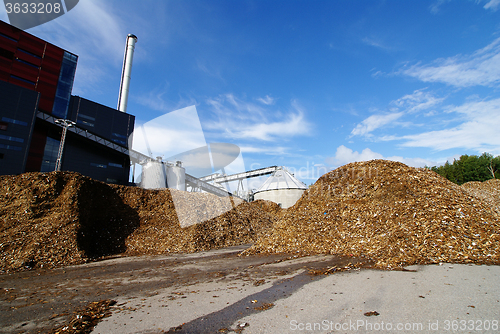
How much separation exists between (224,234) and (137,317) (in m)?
10.4

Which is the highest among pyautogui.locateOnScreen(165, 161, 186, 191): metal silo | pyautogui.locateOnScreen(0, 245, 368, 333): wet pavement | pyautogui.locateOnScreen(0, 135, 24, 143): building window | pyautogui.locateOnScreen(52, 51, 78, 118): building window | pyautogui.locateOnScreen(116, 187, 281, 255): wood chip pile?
pyautogui.locateOnScreen(52, 51, 78, 118): building window

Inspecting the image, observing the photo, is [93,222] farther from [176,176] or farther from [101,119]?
[101,119]

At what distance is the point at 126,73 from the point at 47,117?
17.4 m

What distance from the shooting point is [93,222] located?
12250 millimetres

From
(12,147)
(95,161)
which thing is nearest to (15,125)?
(12,147)

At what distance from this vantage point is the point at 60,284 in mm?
6301

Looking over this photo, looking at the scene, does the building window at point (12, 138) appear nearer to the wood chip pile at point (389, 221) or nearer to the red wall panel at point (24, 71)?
the red wall panel at point (24, 71)

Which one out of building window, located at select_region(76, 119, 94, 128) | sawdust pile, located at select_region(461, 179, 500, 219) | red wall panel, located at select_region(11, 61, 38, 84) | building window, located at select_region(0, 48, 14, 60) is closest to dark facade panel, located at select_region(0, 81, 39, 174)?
red wall panel, located at select_region(11, 61, 38, 84)

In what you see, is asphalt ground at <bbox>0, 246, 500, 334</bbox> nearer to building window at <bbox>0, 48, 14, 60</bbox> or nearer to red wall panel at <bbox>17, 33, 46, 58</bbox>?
building window at <bbox>0, 48, 14, 60</bbox>

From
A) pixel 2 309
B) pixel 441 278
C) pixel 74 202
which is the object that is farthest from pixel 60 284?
pixel 441 278

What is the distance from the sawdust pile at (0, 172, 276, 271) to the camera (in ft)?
30.8

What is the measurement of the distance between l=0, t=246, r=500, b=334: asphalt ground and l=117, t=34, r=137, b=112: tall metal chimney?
42.8m

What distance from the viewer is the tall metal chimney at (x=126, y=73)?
140 ft

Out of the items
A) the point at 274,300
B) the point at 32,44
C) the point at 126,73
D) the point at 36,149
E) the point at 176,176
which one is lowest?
the point at 274,300
